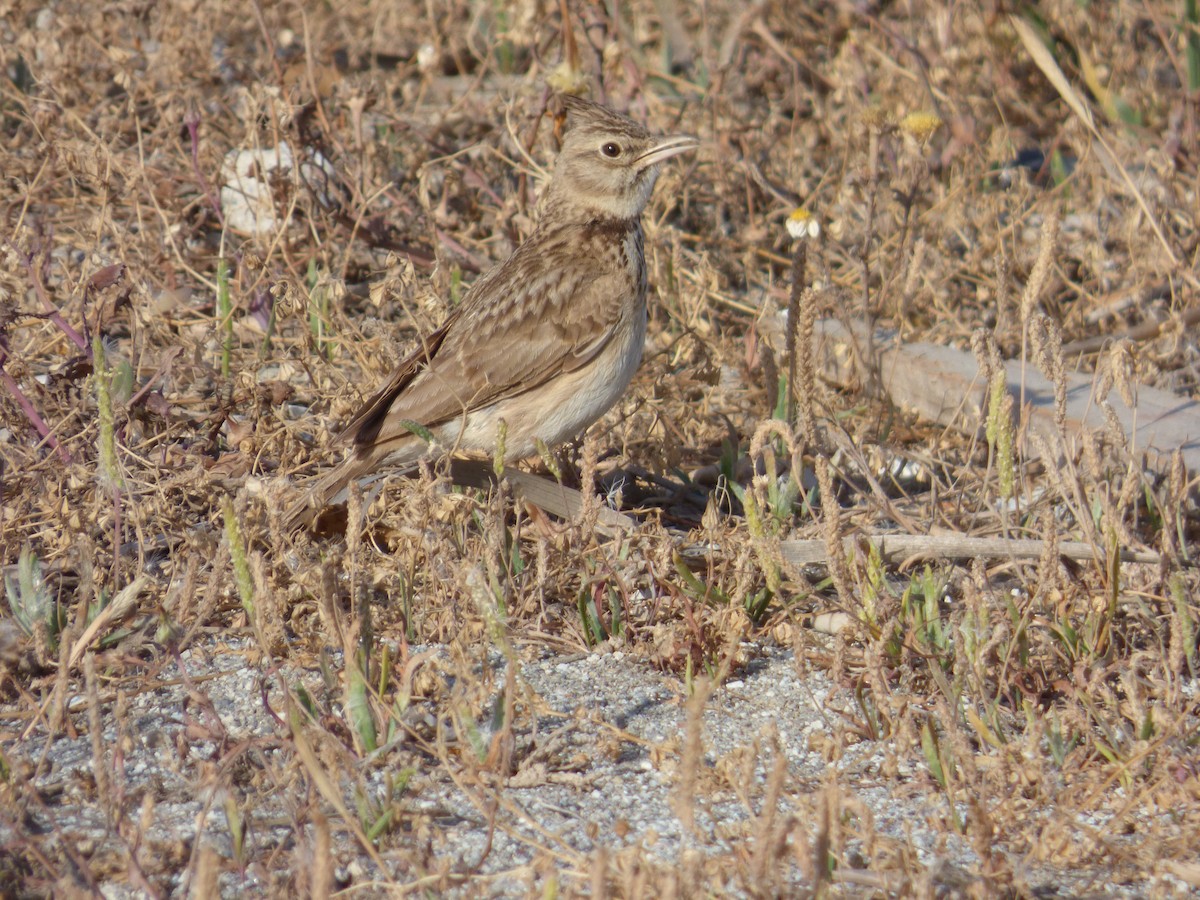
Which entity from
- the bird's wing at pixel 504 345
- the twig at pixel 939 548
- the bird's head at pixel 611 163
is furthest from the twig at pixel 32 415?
the twig at pixel 939 548

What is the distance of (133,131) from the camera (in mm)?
6785

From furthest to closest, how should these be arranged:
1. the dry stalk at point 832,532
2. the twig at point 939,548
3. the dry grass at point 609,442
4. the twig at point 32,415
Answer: the twig at point 32,415 → the twig at point 939,548 → the dry stalk at point 832,532 → the dry grass at point 609,442

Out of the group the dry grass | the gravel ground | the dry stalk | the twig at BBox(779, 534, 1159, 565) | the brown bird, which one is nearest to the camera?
the gravel ground

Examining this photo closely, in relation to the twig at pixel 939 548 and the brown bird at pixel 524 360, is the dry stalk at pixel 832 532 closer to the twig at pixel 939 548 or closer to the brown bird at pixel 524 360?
the twig at pixel 939 548

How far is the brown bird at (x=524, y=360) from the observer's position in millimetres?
4785

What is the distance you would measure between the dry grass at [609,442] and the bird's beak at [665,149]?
0.69 metres

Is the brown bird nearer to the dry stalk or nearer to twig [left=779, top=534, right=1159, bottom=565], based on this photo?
twig [left=779, top=534, right=1159, bottom=565]

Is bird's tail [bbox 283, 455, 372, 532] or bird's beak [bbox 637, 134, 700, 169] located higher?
bird's beak [bbox 637, 134, 700, 169]

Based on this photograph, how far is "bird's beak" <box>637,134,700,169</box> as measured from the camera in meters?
5.39

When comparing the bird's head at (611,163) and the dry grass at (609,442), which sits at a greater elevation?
the bird's head at (611,163)

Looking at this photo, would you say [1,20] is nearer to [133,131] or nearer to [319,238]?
[133,131]

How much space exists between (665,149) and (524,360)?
3.47ft

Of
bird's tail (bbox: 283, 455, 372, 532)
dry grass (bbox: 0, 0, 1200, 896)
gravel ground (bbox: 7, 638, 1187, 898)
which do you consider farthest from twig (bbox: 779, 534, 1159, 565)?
bird's tail (bbox: 283, 455, 372, 532)

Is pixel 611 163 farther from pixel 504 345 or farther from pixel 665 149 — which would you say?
Answer: pixel 504 345
